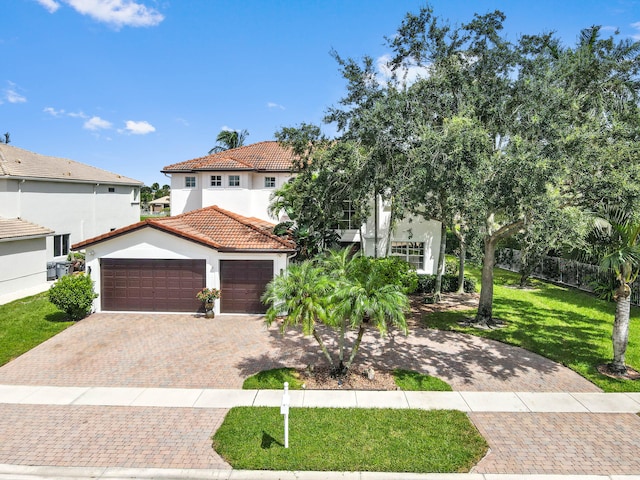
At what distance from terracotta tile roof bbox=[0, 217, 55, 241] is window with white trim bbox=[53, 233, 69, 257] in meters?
2.92

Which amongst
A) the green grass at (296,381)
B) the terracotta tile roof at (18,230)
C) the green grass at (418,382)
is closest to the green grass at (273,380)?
the green grass at (296,381)

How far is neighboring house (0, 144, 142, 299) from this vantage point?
2289 cm

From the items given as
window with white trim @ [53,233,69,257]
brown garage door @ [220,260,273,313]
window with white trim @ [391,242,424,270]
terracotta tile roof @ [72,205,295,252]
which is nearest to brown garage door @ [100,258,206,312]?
brown garage door @ [220,260,273,313]

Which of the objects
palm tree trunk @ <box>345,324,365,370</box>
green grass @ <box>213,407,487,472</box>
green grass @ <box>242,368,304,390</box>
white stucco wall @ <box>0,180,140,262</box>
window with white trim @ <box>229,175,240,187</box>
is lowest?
green grass @ <box>213,407,487,472</box>

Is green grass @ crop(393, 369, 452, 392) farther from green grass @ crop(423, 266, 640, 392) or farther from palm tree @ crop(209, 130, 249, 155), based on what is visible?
palm tree @ crop(209, 130, 249, 155)

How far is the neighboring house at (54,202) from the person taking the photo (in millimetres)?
22886

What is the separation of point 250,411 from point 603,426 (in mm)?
8117

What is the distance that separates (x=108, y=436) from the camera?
28.0ft

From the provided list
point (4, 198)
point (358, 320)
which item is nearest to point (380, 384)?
point (358, 320)

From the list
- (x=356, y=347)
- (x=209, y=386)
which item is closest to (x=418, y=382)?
(x=356, y=347)

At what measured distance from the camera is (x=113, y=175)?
33.9 meters

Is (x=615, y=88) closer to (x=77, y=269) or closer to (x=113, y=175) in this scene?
(x=77, y=269)

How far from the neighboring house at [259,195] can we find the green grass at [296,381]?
11.2m

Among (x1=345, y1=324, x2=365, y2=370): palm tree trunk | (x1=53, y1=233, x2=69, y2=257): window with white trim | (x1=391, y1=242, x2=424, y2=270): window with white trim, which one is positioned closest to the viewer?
(x1=345, y1=324, x2=365, y2=370): palm tree trunk
